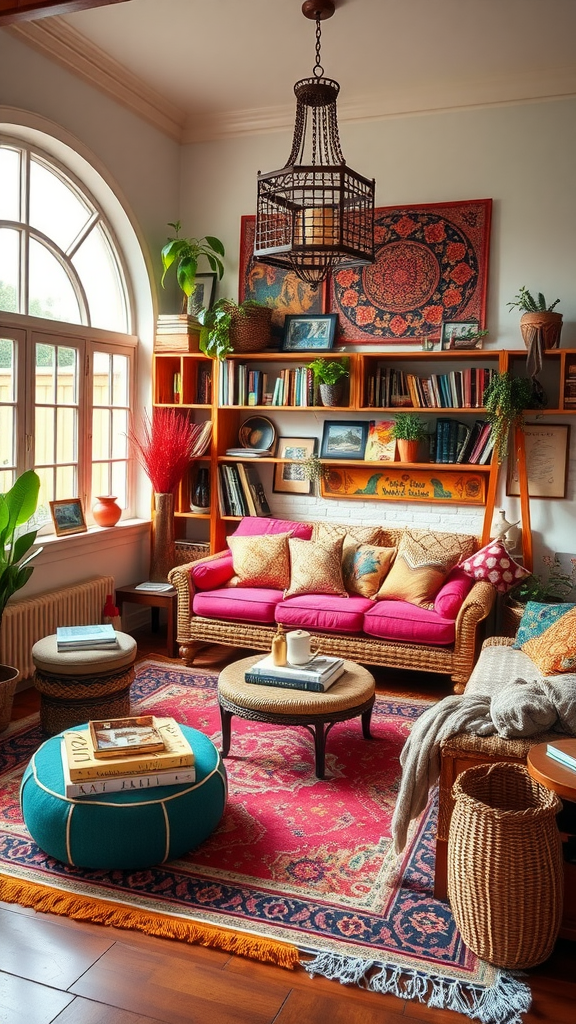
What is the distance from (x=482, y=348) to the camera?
541 centimetres

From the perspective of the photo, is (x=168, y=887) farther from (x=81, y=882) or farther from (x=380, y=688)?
(x=380, y=688)

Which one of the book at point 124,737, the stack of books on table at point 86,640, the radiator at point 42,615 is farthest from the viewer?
the radiator at point 42,615

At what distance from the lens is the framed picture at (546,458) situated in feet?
17.0

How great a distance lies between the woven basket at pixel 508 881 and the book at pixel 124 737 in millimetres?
1128

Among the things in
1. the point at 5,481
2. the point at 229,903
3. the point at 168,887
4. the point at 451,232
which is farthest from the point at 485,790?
the point at 451,232

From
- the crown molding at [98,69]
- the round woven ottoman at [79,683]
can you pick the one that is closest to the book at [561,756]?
the round woven ottoman at [79,683]

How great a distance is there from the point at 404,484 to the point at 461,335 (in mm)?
1040

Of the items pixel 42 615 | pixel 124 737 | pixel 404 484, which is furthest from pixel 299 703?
pixel 404 484

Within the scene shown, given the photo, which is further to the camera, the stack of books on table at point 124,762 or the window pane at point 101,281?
the window pane at point 101,281

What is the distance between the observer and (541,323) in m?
4.96

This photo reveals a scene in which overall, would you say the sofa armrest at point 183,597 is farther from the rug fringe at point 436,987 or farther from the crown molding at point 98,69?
the crown molding at point 98,69

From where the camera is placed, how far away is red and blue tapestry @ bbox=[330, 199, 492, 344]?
17.7ft

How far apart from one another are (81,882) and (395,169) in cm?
470

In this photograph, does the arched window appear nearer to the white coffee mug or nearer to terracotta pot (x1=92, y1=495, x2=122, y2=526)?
terracotta pot (x1=92, y1=495, x2=122, y2=526)
